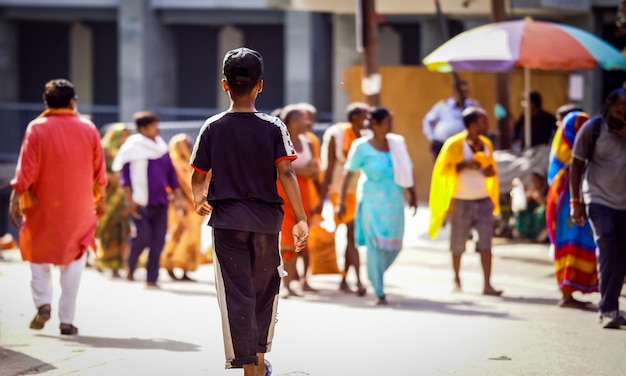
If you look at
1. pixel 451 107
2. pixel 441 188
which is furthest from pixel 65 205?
pixel 451 107

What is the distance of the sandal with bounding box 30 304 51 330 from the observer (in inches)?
395

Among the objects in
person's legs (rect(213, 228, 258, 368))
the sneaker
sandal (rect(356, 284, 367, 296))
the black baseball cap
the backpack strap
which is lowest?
sandal (rect(356, 284, 367, 296))

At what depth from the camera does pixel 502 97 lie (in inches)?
709

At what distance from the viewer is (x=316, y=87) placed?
28828mm

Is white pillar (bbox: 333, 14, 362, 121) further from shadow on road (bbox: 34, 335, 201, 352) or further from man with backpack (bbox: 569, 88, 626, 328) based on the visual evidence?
shadow on road (bbox: 34, 335, 201, 352)

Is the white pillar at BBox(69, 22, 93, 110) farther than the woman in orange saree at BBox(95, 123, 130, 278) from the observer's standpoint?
Yes

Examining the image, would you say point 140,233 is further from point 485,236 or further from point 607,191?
point 607,191

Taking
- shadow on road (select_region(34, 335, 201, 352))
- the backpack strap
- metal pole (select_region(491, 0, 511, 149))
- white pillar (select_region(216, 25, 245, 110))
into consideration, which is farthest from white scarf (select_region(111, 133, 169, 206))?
white pillar (select_region(216, 25, 245, 110))

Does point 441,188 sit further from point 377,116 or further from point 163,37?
point 163,37

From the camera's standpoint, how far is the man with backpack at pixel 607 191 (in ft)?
32.9

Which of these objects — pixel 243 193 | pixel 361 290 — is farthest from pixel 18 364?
pixel 361 290

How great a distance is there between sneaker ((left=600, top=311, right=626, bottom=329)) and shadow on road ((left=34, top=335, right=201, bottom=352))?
2.87 metres

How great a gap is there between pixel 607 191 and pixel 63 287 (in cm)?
384

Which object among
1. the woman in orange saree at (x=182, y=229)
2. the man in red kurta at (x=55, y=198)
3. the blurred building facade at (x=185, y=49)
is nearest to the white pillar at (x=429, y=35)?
the blurred building facade at (x=185, y=49)
